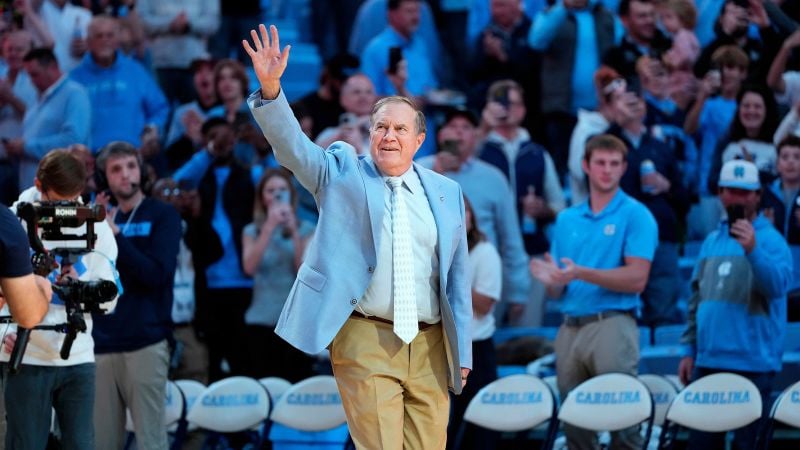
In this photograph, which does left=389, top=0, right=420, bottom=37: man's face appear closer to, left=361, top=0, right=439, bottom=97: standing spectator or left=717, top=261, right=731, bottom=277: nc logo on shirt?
left=361, top=0, right=439, bottom=97: standing spectator

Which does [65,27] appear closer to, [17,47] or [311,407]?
[17,47]

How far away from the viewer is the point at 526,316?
418 inches

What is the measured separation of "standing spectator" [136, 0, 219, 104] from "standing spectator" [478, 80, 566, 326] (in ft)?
9.79

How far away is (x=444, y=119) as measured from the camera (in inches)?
455

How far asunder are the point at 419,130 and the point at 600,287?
103 inches

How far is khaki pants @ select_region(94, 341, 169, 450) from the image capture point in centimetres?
804

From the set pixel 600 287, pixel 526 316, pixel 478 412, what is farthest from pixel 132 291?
pixel 526 316

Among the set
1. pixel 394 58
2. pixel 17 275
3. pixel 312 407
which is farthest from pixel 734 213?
pixel 17 275

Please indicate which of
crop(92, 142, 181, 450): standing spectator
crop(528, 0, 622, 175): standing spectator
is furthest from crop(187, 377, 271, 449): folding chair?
crop(528, 0, 622, 175): standing spectator

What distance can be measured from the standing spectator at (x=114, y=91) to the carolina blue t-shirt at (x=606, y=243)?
4367mm

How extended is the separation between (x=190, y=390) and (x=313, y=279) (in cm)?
337

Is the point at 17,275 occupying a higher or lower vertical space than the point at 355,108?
lower

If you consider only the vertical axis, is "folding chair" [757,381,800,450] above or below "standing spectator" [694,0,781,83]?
below

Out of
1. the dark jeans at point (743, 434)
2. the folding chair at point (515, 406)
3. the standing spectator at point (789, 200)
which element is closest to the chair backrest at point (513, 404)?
the folding chair at point (515, 406)
